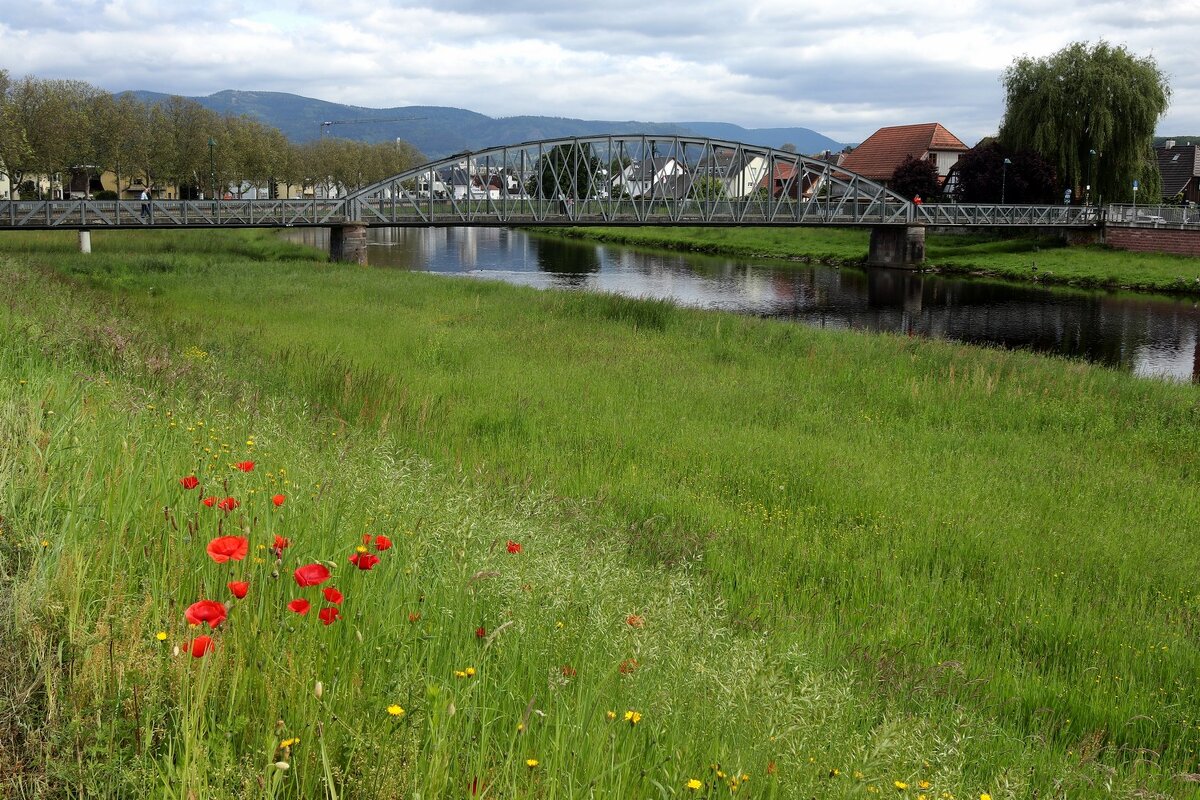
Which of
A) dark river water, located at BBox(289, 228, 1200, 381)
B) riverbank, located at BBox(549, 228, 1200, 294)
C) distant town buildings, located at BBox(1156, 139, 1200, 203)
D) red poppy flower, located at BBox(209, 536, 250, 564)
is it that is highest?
distant town buildings, located at BBox(1156, 139, 1200, 203)

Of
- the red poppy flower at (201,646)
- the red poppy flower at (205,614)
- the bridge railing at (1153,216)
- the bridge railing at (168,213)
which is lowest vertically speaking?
the red poppy flower at (201,646)

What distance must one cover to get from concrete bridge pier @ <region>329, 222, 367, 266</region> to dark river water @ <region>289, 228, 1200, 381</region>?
248 cm

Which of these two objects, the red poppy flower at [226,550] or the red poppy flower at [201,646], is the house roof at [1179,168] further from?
the red poppy flower at [201,646]

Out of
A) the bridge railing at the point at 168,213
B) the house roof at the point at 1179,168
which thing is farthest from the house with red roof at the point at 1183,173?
the bridge railing at the point at 168,213

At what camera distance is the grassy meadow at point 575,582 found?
321cm

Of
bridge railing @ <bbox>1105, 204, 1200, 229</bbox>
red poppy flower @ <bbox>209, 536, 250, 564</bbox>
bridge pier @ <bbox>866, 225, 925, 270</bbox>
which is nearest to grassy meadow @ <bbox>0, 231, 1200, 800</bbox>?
red poppy flower @ <bbox>209, 536, 250, 564</bbox>

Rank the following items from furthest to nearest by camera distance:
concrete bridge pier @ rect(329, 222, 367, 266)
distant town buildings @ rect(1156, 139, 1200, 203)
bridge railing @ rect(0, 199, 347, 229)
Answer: distant town buildings @ rect(1156, 139, 1200, 203), concrete bridge pier @ rect(329, 222, 367, 266), bridge railing @ rect(0, 199, 347, 229)

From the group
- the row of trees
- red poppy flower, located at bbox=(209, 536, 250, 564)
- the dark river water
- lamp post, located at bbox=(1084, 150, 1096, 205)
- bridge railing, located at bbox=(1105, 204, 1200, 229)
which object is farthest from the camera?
lamp post, located at bbox=(1084, 150, 1096, 205)

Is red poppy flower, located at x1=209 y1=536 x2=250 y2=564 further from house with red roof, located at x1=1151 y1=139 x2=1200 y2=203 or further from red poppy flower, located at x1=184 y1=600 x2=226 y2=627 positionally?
house with red roof, located at x1=1151 y1=139 x2=1200 y2=203

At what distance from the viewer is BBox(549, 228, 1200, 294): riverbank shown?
5366cm

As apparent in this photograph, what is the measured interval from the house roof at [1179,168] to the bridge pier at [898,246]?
4817cm

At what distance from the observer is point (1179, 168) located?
101 meters

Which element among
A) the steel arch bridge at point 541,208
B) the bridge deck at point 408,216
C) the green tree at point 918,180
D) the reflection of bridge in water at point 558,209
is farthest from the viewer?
the green tree at point 918,180

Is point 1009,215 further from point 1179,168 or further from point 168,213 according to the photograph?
point 168,213
